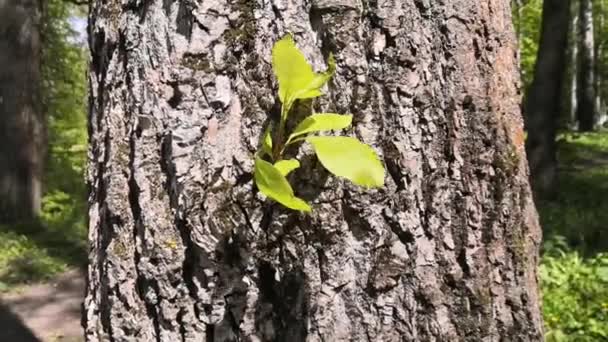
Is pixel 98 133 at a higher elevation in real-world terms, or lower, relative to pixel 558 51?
lower

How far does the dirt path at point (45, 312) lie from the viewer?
6.42 m

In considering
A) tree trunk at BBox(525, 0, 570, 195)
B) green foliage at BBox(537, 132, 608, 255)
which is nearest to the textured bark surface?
green foliage at BBox(537, 132, 608, 255)

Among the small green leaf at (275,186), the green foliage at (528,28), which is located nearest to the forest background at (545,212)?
the small green leaf at (275,186)

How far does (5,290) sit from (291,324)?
689cm

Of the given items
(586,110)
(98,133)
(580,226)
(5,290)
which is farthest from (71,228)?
(586,110)

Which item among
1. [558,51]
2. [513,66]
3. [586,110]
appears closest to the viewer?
[513,66]

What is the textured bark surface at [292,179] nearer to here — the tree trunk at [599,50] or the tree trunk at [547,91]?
the tree trunk at [547,91]

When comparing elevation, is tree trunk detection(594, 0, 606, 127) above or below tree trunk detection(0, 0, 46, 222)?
above

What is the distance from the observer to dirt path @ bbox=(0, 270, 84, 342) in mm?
6418

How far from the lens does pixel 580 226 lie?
26.5 feet

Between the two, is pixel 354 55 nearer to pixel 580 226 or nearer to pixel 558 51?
pixel 580 226

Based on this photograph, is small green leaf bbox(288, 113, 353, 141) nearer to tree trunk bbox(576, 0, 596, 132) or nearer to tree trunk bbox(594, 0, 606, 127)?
tree trunk bbox(576, 0, 596, 132)

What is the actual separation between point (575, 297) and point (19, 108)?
7.53 metres

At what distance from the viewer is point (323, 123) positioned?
4.38 feet
